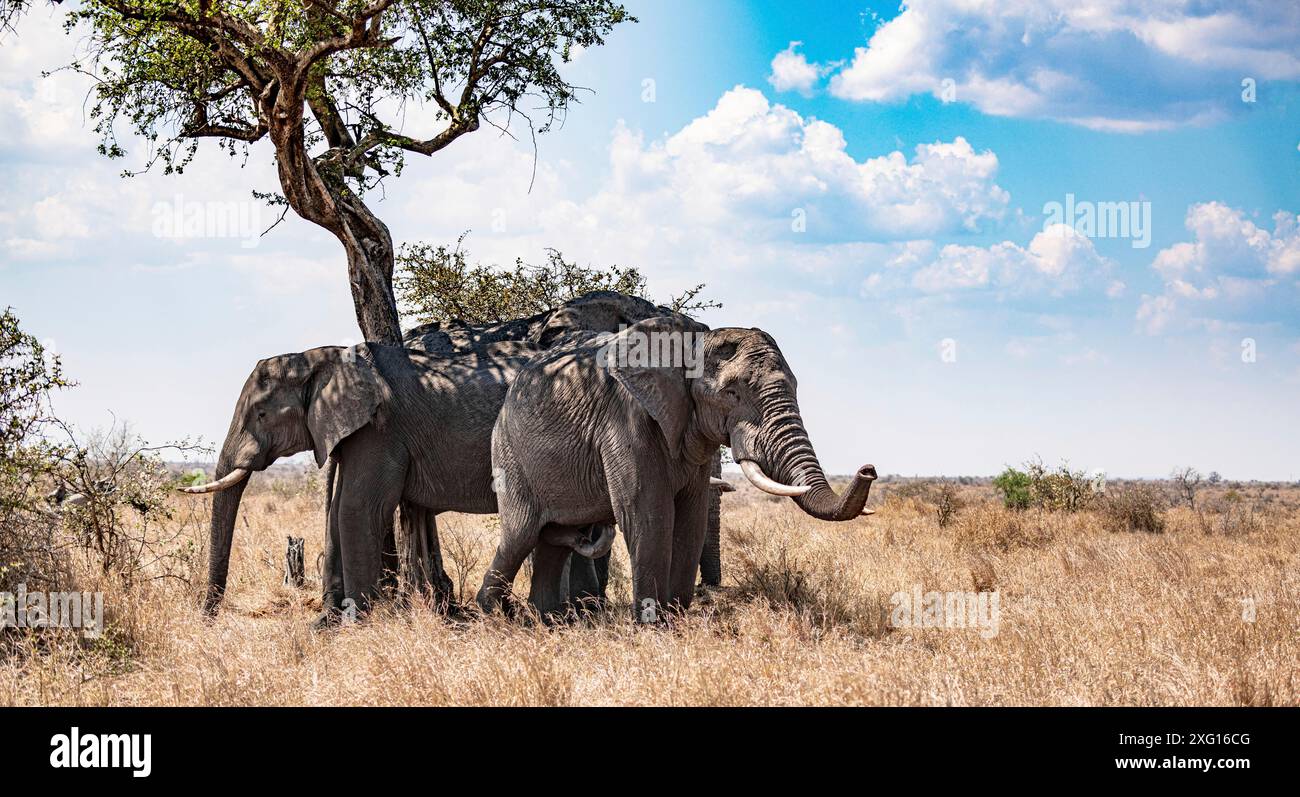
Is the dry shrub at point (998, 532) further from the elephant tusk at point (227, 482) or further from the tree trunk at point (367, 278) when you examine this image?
the elephant tusk at point (227, 482)

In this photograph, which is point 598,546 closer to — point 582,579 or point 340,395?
point 582,579

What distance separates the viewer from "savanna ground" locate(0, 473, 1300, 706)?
7098mm

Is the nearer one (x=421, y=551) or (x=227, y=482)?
(x=227, y=482)

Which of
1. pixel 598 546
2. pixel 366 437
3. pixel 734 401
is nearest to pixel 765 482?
pixel 734 401

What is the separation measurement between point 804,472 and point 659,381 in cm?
142

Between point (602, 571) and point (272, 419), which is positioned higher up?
point (272, 419)

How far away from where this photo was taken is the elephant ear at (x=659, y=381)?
30.3 ft

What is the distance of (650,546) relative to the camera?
9.27 metres

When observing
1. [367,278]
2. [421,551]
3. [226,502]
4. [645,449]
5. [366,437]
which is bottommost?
[421,551]


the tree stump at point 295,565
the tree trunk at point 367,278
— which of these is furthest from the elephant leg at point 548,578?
the tree stump at point 295,565

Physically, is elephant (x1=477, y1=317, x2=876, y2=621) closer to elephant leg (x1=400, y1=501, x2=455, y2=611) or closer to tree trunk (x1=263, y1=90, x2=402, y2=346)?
elephant leg (x1=400, y1=501, x2=455, y2=611)

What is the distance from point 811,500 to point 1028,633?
1979 mm
